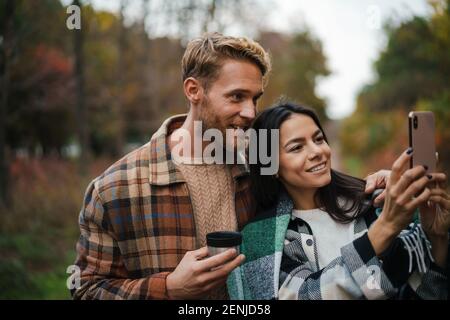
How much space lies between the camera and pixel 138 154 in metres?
2.84

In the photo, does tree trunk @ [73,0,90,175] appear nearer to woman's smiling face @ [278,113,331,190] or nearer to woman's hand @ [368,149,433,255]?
woman's smiling face @ [278,113,331,190]

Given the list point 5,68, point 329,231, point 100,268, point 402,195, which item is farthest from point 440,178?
point 5,68

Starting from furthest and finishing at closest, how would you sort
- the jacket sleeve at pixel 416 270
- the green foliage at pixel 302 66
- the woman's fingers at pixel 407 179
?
the green foliage at pixel 302 66, the jacket sleeve at pixel 416 270, the woman's fingers at pixel 407 179

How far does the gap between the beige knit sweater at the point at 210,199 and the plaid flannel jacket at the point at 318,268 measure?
133 millimetres

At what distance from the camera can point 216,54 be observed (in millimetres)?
2912

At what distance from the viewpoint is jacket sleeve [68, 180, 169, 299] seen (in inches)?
96.6

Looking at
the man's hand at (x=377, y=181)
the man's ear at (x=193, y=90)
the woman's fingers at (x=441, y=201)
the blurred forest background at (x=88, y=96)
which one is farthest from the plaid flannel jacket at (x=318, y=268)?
the blurred forest background at (x=88, y=96)

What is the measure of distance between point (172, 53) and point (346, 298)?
1895cm

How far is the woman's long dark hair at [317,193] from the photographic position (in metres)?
2.59

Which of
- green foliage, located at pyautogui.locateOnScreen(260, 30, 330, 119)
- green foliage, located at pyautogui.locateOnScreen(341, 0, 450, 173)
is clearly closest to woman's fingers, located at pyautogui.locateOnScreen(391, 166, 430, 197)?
green foliage, located at pyautogui.locateOnScreen(341, 0, 450, 173)

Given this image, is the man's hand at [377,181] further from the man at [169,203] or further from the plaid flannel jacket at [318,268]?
the plaid flannel jacket at [318,268]
